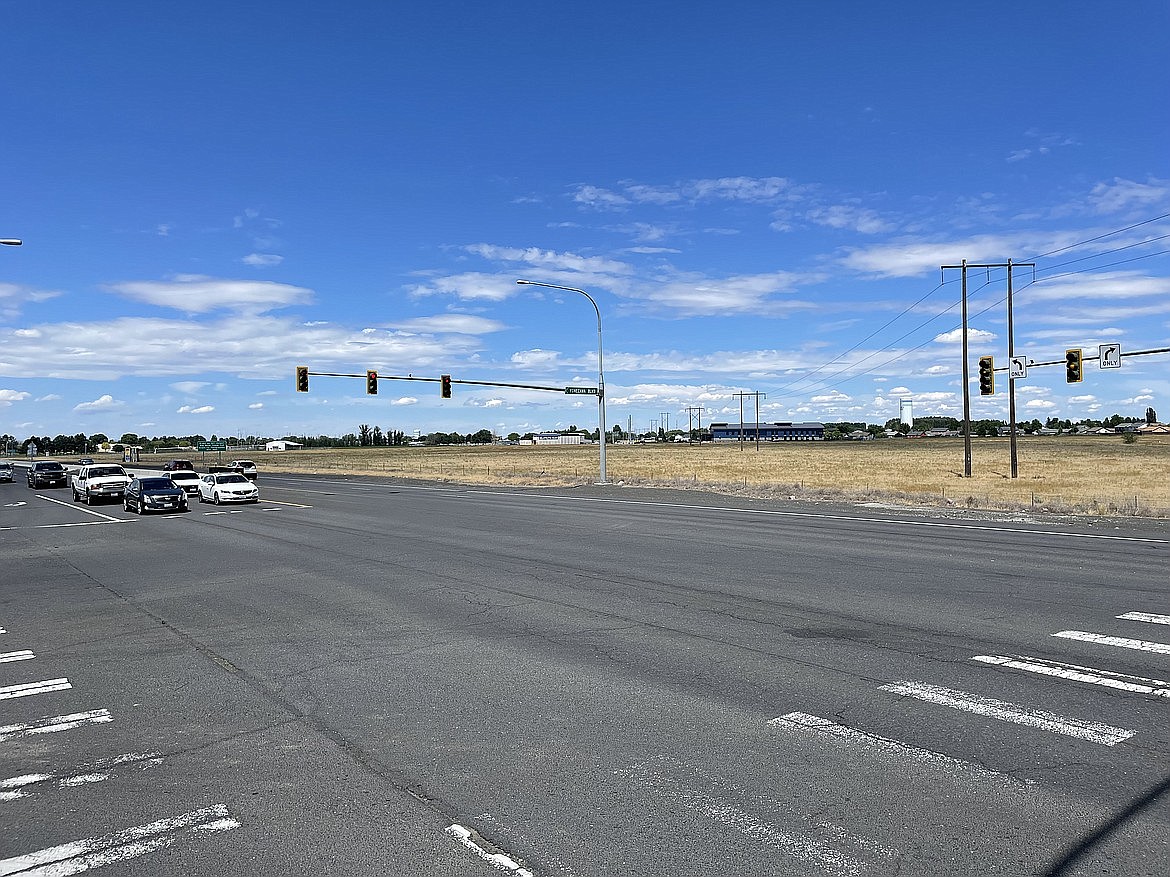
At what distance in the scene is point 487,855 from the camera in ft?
14.7

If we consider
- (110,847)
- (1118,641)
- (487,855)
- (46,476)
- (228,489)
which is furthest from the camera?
(46,476)

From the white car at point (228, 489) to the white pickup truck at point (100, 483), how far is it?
335 centimetres

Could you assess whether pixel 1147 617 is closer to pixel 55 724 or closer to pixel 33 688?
pixel 55 724

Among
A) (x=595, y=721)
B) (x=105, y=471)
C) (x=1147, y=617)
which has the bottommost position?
(x=1147, y=617)

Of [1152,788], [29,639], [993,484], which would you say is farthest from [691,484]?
[1152,788]

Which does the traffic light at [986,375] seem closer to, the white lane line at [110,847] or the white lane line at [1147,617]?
the white lane line at [1147,617]

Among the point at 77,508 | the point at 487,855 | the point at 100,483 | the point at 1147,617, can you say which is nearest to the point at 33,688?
the point at 487,855

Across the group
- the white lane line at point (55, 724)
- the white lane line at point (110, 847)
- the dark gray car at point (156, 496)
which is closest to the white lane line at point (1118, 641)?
the white lane line at point (110, 847)

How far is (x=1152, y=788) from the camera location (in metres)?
5.16

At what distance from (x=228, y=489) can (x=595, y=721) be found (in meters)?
33.5

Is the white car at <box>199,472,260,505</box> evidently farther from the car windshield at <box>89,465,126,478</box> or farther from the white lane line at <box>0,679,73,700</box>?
the white lane line at <box>0,679,73,700</box>

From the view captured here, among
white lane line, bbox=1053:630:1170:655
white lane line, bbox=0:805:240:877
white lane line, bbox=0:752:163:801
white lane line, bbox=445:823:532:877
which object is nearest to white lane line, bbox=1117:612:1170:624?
white lane line, bbox=1053:630:1170:655

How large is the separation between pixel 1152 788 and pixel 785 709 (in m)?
2.47

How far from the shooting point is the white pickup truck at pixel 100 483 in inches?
1483
